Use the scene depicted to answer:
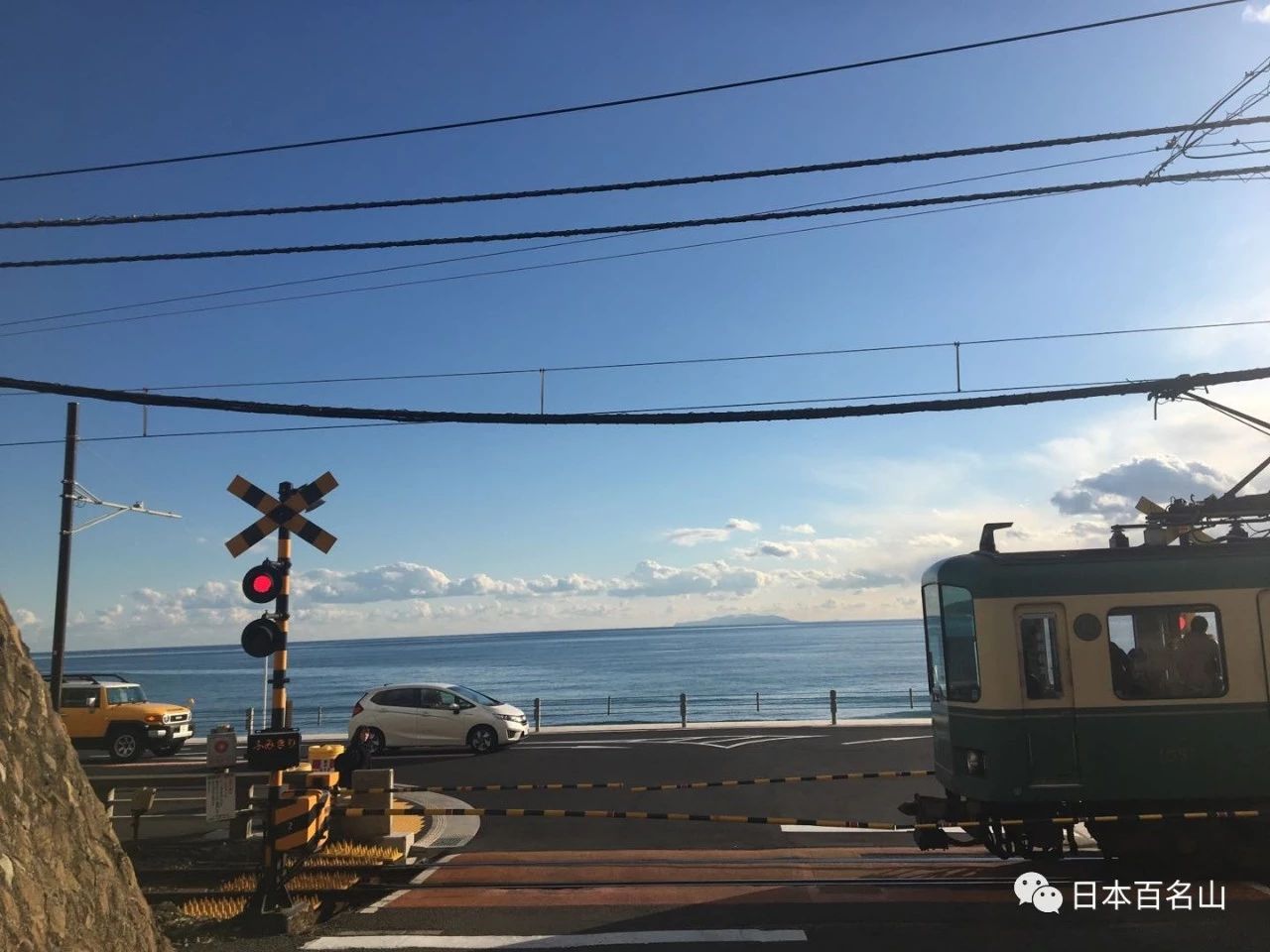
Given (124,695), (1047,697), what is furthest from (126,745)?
(1047,697)

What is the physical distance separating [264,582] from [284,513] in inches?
27.1

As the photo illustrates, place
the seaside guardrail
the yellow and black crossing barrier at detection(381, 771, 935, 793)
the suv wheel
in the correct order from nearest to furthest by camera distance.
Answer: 1. the yellow and black crossing barrier at detection(381, 771, 935, 793)
2. the suv wheel
3. the seaside guardrail

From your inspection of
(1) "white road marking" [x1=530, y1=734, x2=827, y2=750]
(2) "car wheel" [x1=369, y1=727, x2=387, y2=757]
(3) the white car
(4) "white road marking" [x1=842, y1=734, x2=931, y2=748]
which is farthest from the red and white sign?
(4) "white road marking" [x1=842, y1=734, x2=931, y2=748]

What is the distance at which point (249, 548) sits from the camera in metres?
8.29

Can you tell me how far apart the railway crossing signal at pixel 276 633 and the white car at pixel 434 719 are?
11046mm

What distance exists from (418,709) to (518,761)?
3.48 metres

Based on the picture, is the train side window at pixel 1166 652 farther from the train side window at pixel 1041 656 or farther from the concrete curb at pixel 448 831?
the concrete curb at pixel 448 831

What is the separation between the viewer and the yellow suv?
22109 millimetres

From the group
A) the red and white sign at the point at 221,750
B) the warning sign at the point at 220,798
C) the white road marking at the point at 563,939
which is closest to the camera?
the white road marking at the point at 563,939

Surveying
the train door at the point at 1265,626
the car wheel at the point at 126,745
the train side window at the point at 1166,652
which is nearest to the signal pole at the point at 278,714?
the train side window at the point at 1166,652

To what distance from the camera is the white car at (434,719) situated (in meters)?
19.7

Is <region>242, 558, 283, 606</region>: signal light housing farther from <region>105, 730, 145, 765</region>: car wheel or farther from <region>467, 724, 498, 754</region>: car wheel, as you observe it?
<region>105, 730, 145, 765</region>: car wheel

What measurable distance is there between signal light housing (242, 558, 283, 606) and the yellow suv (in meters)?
16.7

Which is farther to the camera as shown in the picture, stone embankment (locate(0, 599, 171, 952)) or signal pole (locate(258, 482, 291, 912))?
signal pole (locate(258, 482, 291, 912))
